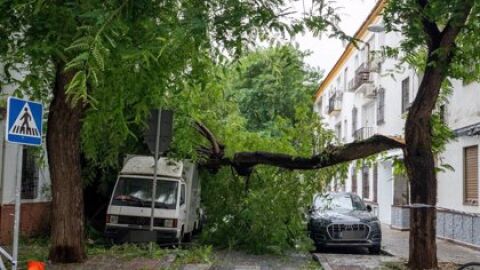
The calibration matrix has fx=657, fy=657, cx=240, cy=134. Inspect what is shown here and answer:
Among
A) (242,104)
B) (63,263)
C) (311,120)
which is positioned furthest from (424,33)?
(242,104)

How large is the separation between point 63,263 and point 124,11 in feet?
18.4

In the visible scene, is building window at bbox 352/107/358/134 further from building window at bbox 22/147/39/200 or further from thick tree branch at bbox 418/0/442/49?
thick tree branch at bbox 418/0/442/49

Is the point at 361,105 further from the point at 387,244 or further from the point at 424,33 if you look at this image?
the point at 424,33

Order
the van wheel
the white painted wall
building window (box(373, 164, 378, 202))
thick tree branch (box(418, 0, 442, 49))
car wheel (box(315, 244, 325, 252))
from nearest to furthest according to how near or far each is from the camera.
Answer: thick tree branch (box(418, 0, 442, 49)), car wheel (box(315, 244, 325, 252)), the van wheel, the white painted wall, building window (box(373, 164, 378, 202))

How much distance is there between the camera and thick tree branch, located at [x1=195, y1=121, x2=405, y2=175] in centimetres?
1288

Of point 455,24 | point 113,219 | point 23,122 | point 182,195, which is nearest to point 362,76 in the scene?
point 182,195

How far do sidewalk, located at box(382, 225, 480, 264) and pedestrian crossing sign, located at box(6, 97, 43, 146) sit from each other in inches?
383

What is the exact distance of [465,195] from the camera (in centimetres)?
2030

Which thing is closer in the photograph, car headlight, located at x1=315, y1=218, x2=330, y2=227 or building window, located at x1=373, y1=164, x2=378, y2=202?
car headlight, located at x1=315, y1=218, x2=330, y2=227

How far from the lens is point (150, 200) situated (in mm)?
16625

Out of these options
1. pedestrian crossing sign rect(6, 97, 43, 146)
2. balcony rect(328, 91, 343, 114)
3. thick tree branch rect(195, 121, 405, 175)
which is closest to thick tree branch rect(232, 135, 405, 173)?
thick tree branch rect(195, 121, 405, 175)

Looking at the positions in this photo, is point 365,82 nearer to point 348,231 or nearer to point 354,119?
point 354,119

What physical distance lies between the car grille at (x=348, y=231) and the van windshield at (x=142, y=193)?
4391 mm

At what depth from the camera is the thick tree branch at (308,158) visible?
42.2 feet
